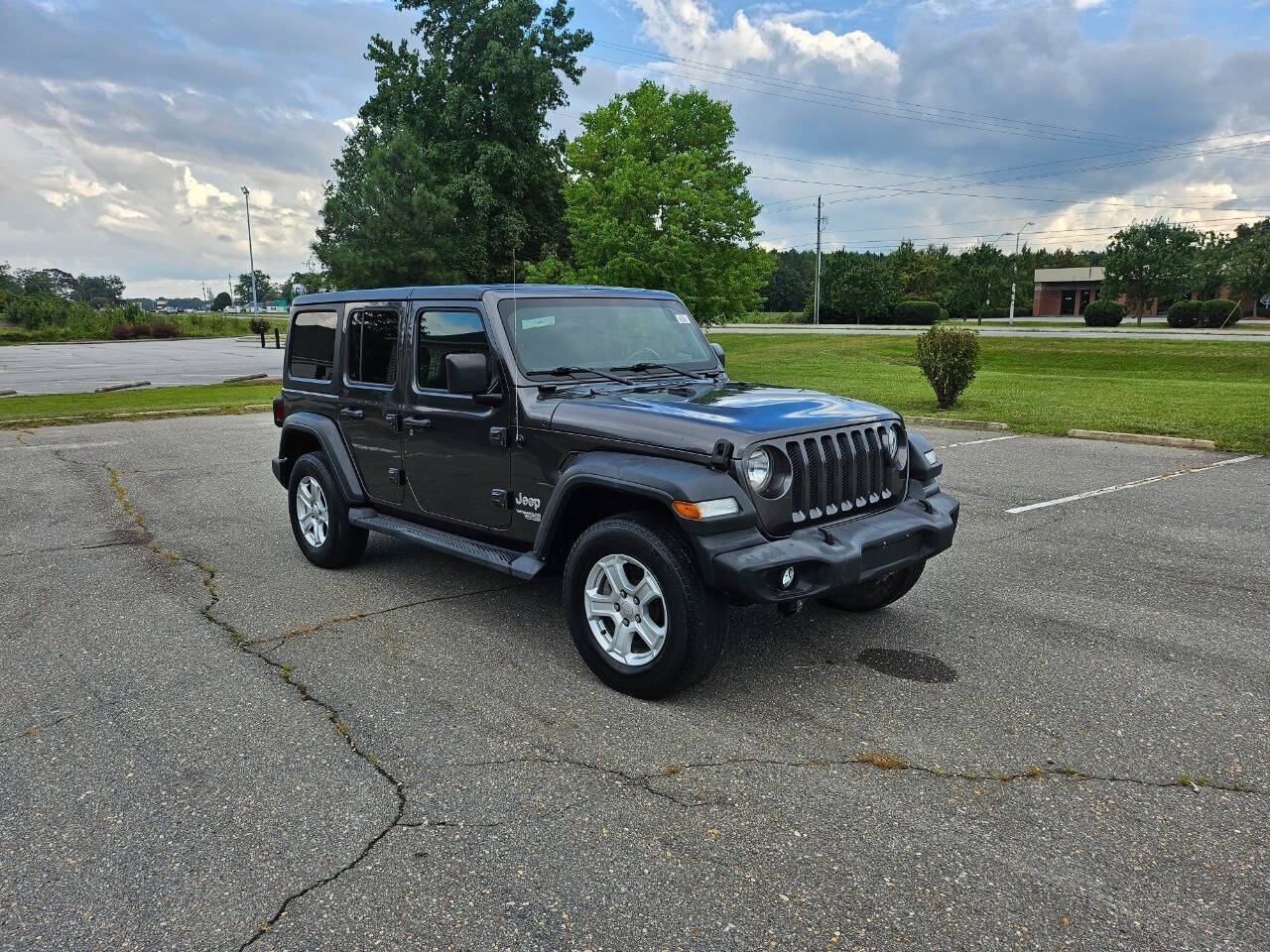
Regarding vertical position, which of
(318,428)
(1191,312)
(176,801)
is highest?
(1191,312)

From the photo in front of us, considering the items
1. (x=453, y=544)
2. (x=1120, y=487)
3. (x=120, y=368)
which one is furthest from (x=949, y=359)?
(x=120, y=368)

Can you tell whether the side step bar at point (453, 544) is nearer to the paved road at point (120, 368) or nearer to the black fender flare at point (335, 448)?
the black fender flare at point (335, 448)

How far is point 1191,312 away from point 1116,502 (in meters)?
47.1

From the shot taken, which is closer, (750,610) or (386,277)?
(750,610)

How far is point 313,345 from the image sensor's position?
20.5 ft

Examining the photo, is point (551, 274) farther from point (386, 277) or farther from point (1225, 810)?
point (1225, 810)

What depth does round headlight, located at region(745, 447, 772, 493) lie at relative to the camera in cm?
375

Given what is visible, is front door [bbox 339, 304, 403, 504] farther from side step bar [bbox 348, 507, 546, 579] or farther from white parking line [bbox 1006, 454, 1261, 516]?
white parking line [bbox 1006, 454, 1261, 516]

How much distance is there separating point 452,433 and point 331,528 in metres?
1.53

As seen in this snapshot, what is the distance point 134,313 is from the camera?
61.2 metres

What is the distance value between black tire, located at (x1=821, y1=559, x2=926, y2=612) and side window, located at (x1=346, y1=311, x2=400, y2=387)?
2974 mm

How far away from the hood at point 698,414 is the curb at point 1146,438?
8.69 metres

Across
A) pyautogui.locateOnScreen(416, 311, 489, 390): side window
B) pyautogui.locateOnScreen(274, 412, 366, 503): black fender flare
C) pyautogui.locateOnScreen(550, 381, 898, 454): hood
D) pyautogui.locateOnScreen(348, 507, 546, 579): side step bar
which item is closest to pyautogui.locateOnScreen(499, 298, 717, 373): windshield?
pyautogui.locateOnScreen(416, 311, 489, 390): side window

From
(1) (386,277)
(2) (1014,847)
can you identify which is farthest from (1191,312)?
(2) (1014,847)
